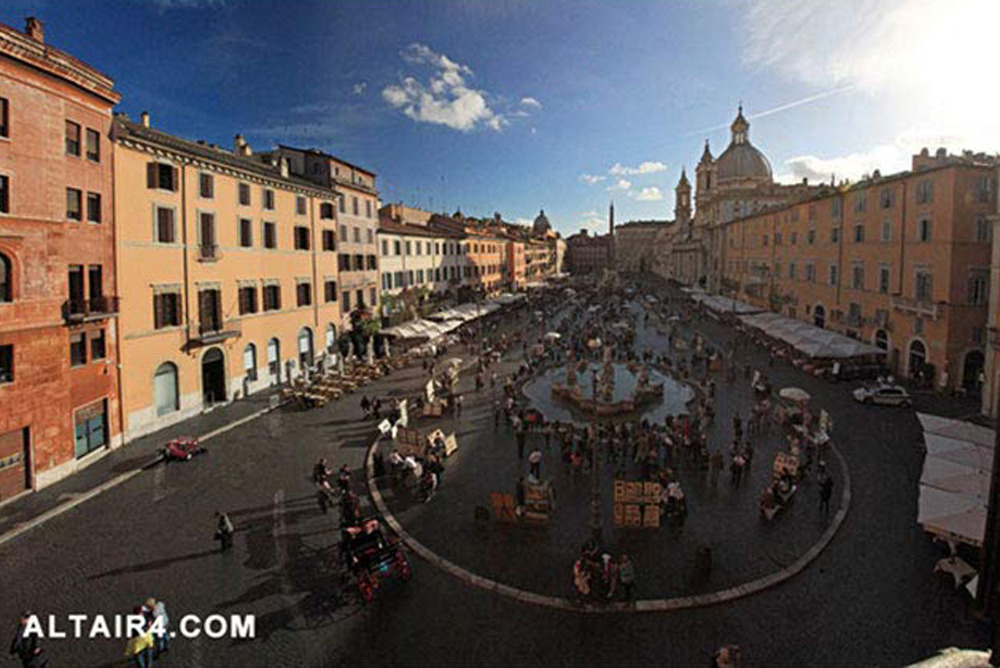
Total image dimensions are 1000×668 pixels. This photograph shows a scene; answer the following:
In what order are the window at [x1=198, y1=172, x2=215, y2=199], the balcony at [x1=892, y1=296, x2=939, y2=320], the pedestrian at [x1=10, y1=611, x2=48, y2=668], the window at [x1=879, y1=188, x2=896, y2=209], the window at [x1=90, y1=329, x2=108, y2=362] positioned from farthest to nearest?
the window at [x1=879, y1=188, x2=896, y2=209] → the balcony at [x1=892, y1=296, x2=939, y2=320] → the window at [x1=198, y1=172, x2=215, y2=199] → the window at [x1=90, y1=329, x2=108, y2=362] → the pedestrian at [x1=10, y1=611, x2=48, y2=668]

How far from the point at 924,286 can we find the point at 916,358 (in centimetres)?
441

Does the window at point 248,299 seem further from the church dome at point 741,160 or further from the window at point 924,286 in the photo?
the church dome at point 741,160

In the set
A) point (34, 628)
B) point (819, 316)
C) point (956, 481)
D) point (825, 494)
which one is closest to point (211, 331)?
point (34, 628)

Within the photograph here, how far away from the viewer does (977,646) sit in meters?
10.4

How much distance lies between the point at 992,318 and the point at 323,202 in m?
39.9

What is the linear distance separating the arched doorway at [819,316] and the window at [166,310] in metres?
48.1

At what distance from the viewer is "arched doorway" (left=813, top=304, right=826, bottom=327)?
45450 mm

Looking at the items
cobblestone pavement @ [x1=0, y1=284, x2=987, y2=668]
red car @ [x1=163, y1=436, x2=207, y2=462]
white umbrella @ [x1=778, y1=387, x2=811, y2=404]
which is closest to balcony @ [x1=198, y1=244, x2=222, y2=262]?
red car @ [x1=163, y1=436, x2=207, y2=462]

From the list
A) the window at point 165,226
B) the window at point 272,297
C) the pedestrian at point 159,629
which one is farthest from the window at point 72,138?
the pedestrian at point 159,629

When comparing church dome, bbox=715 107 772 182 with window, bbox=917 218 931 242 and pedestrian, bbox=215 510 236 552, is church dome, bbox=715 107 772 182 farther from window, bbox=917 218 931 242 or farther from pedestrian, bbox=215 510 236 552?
pedestrian, bbox=215 510 236 552

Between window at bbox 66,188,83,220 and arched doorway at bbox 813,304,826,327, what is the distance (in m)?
50.9

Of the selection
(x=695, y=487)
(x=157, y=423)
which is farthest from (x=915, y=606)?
(x=157, y=423)

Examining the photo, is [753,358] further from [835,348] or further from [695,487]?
[695,487]

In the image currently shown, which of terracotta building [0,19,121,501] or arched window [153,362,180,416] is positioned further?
arched window [153,362,180,416]
